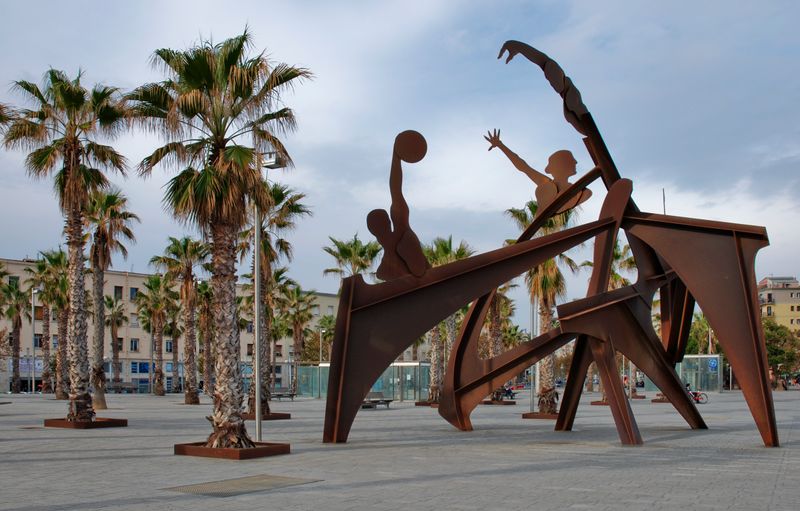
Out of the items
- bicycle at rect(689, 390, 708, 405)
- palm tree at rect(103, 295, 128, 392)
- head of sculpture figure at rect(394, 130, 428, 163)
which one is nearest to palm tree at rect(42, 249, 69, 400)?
palm tree at rect(103, 295, 128, 392)

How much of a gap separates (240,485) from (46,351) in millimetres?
49543

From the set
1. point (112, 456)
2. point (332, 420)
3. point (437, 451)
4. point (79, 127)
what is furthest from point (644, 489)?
point (79, 127)

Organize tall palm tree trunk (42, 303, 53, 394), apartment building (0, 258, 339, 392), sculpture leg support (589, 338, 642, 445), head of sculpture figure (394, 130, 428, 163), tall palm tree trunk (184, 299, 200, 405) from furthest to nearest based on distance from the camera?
apartment building (0, 258, 339, 392), tall palm tree trunk (42, 303, 53, 394), tall palm tree trunk (184, 299, 200, 405), sculpture leg support (589, 338, 642, 445), head of sculpture figure (394, 130, 428, 163)

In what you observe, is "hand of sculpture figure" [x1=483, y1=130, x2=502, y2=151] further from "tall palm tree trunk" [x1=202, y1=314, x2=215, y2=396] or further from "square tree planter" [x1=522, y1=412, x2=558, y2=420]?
"tall palm tree trunk" [x1=202, y1=314, x2=215, y2=396]

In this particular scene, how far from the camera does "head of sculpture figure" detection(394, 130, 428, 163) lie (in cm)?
1600

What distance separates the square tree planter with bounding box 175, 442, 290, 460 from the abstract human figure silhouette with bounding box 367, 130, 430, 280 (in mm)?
4206

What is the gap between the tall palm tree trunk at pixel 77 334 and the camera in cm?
2138

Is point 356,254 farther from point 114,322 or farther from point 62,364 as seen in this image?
point 114,322

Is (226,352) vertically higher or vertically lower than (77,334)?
lower

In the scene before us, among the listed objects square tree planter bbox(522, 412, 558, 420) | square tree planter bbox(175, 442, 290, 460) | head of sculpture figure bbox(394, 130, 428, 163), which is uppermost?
head of sculpture figure bbox(394, 130, 428, 163)

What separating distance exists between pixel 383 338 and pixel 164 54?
7022mm

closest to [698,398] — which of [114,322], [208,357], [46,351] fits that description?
[208,357]

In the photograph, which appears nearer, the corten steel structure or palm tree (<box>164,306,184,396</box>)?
the corten steel structure

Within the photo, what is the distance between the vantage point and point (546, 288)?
3009cm
